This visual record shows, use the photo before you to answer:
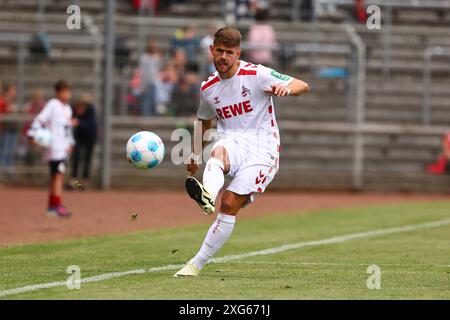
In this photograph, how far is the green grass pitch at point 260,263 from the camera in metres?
9.23

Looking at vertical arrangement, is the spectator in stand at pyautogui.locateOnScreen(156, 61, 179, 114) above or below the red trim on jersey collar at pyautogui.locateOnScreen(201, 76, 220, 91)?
below

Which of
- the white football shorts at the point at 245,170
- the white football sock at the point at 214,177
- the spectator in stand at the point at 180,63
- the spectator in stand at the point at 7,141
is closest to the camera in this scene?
the white football sock at the point at 214,177

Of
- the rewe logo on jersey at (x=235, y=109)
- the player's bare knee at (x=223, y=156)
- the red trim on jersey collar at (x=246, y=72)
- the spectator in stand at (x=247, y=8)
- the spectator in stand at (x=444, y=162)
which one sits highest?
the spectator in stand at (x=247, y=8)

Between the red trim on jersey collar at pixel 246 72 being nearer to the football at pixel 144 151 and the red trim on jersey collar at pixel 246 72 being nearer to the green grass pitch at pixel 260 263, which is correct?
the football at pixel 144 151

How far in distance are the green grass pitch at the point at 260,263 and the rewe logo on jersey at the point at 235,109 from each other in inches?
57.0

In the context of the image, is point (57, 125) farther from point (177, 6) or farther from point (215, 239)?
point (177, 6)

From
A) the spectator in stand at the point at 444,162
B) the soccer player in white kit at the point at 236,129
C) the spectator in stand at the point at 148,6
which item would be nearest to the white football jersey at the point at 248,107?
the soccer player in white kit at the point at 236,129

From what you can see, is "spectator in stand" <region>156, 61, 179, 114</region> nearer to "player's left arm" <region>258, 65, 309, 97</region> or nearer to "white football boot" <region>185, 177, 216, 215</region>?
"player's left arm" <region>258, 65, 309, 97</region>

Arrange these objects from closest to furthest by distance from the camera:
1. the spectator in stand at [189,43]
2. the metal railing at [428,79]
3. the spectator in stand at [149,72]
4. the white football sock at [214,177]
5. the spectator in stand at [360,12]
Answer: the white football sock at [214,177], the spectator in stand at [149,72], the spectator in stand at [189,43], the metal railing at [428,79], the spectator in stand at [360,12]

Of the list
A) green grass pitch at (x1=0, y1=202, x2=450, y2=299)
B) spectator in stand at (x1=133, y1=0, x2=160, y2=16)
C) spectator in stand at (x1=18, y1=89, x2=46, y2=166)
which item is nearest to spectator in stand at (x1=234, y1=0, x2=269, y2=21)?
spectator in stand at (x1=133, y1=0, x2=160, y2=16)

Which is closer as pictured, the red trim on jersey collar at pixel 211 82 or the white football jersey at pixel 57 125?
the red trim on jersey collar at pixel 211 82

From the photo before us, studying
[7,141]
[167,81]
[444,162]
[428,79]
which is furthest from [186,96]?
[444,162]

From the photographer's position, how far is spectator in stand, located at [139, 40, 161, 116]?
2672 centimetres
